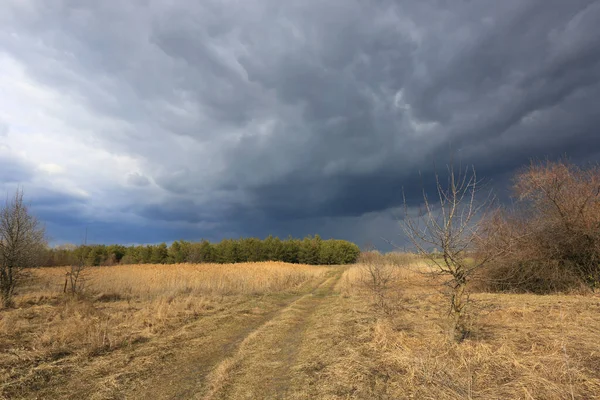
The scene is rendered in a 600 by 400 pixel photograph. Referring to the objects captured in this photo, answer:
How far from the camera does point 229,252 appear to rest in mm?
67000

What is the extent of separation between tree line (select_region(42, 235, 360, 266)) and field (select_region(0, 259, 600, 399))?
5239 cm

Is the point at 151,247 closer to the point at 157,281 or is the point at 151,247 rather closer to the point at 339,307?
the point at 157,281

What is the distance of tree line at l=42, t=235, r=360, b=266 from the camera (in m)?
66.3

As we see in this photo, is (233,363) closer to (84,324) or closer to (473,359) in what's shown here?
(473,359)

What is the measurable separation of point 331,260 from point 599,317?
220 ft

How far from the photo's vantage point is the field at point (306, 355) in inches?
205

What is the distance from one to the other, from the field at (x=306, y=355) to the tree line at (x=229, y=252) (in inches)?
2063

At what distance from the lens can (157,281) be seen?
23.7m

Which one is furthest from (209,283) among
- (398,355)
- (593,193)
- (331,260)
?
(331,260)

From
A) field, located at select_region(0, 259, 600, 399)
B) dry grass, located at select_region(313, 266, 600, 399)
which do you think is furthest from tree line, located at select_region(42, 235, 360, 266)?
dry grass, located at select_region(313, 266, 600, 399)

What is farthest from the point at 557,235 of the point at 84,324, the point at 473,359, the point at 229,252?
the point at 229,252

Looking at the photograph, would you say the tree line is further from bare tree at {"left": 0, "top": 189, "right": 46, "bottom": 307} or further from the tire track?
the tire track

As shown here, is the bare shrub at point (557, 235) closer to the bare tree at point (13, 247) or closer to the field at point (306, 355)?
the field at point (306, 355)

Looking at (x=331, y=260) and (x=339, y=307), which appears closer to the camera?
(x=339, y=307)
